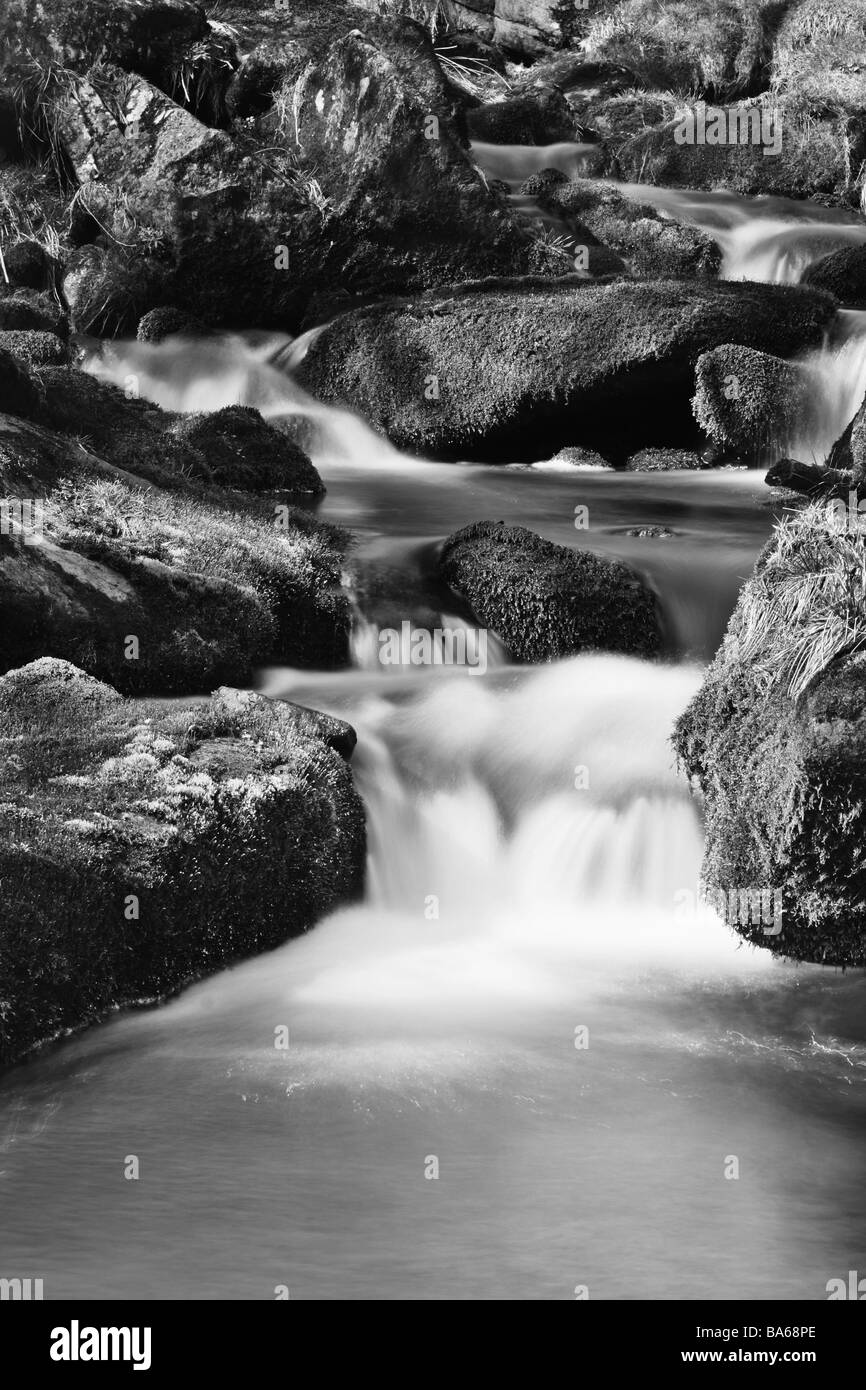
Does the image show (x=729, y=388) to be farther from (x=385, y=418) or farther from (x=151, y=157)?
(x=151, y=157)

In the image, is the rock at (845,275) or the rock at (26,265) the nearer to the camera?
the rock at (845,275)

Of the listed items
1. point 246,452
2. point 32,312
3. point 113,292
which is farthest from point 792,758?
point 113,292

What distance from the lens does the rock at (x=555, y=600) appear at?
10047mm

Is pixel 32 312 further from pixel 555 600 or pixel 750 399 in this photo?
pixel 555 600

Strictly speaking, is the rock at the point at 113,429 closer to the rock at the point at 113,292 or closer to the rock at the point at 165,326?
the rock at the point at 165,326

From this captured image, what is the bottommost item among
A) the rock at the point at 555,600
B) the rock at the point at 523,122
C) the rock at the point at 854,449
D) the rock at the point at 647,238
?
the rock at the point at 555,600

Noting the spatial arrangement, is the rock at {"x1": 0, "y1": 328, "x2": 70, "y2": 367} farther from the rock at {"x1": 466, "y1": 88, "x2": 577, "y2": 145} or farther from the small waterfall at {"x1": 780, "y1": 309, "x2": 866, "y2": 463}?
the rock at {"x1": 466, "y1": 88, "x2": 577, "y2": 145}

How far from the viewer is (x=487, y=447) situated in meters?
16.0

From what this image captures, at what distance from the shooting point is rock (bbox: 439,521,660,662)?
33.0ft

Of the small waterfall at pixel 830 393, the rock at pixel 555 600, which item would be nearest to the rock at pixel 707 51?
the small waterfall at pixel 830 393

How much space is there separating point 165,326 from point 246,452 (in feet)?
17.1

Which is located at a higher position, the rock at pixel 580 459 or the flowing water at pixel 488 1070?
the rock at pixel 580 459

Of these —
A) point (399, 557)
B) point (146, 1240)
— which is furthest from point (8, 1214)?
point (399, 557)

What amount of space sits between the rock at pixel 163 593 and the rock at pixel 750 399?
5.48 meters
